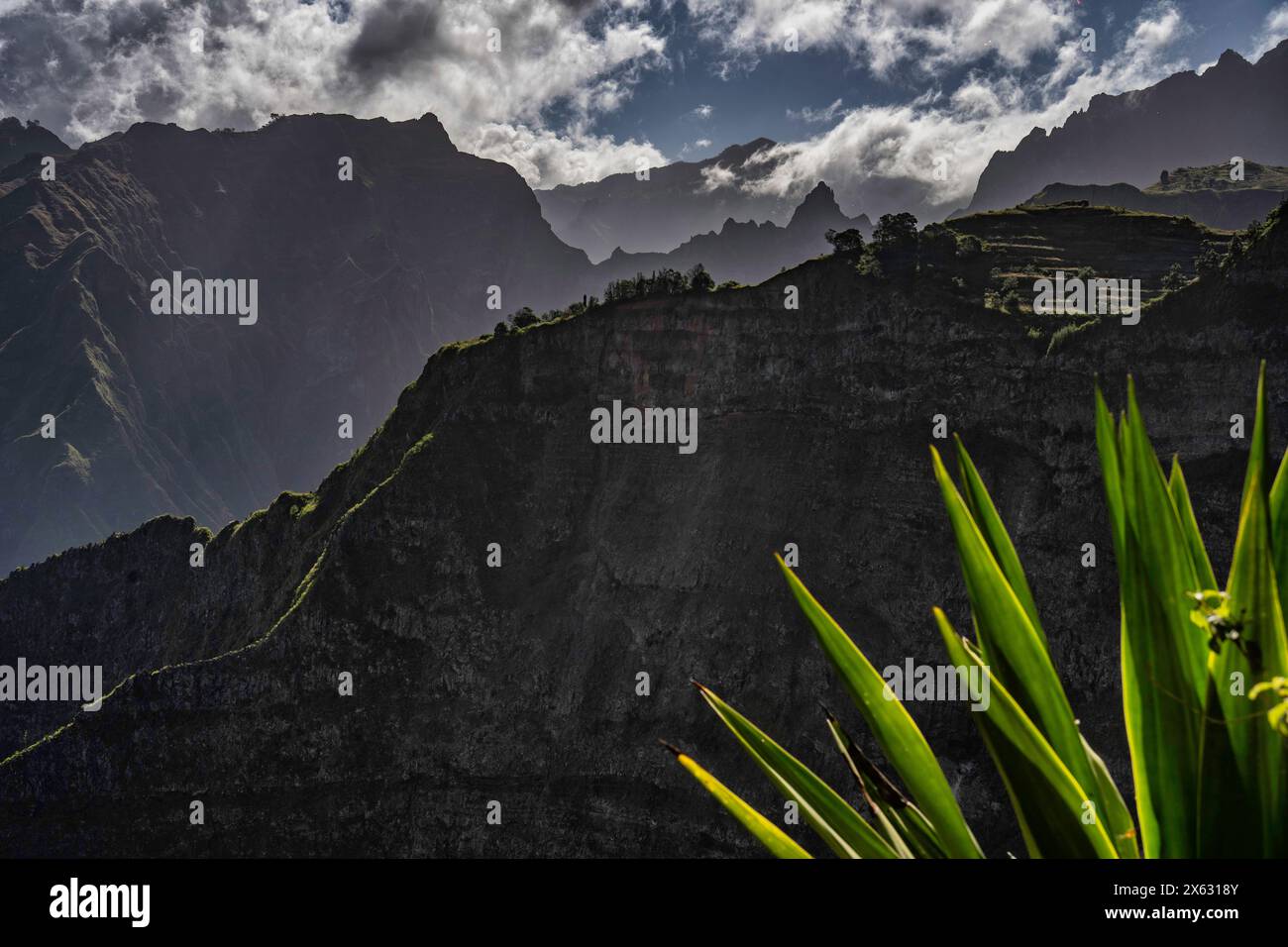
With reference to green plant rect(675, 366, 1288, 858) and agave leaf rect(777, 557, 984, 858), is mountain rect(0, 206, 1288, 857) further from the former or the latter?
agave leaf rect(777, 557, 984, 858)

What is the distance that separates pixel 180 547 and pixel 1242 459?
8615 centimetres

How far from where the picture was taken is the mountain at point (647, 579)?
40312 millimetres

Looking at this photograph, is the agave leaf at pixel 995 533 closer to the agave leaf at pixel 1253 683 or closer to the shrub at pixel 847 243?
the agave leaf at pixel 1253 683

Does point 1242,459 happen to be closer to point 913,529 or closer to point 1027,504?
point 1027,504

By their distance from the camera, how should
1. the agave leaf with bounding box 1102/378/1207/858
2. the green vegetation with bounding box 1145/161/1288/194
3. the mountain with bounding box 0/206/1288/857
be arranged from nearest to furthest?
1. the agave leaf with bounding box 1102/378/1207/858
2. the mountain with bounding box 0/206/1288/857
3. the green vegetation with bounding box 1145/161/1288/194

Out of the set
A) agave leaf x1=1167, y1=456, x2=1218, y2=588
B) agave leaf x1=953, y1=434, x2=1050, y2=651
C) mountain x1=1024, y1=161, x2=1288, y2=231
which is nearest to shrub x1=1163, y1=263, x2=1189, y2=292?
agave leaf x1=1167, y1=456, x2=1218, y2=588

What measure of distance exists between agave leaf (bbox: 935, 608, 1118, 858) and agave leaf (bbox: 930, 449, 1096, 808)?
0.37ft

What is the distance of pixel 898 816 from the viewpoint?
2.76m

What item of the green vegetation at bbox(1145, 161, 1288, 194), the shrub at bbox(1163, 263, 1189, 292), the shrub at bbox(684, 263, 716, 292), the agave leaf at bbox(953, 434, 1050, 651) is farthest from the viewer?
the green vegetation at bbox(1145, 161, 1288, 194)

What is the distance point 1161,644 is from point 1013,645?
39 centimetres

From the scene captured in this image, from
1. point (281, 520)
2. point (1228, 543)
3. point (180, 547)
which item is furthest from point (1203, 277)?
point (180, 547)

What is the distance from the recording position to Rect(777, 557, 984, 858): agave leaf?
2.35 m

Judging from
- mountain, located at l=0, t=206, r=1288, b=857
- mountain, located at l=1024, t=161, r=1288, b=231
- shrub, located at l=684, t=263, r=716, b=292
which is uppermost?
mountain, located at l=1024, t=161, r=1288, b=231

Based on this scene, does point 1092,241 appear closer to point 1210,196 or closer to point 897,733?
point 897,733
